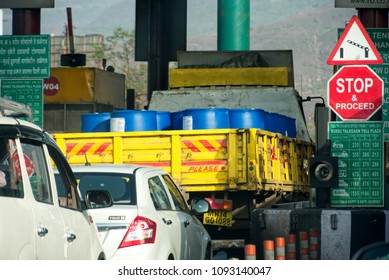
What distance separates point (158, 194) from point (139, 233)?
1084mm

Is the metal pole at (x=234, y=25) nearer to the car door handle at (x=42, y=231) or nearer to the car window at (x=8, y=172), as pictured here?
the car door handle at (x=42, y=231)

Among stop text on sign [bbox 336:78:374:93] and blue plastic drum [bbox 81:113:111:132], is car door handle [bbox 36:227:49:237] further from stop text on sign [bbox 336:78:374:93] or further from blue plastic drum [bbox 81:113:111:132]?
blue plastic drum [bbox 81:113:111:132]

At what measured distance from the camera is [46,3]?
24688 mm

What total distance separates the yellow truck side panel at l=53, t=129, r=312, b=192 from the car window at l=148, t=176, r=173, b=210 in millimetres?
5852

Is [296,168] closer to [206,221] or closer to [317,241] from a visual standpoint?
[206,221]

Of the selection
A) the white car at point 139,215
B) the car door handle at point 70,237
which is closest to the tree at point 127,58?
the white car at point 139,215

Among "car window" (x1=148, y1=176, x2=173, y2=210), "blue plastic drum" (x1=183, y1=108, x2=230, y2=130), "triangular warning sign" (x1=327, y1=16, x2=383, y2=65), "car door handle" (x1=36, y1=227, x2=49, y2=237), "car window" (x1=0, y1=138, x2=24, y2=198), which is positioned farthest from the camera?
"blue plastic drum" (x1=183, y1=108, x2=230, y2=130)

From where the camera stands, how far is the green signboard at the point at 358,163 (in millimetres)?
17141

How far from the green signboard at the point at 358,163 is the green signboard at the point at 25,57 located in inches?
322

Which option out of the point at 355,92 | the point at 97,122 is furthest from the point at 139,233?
the point at 97,122

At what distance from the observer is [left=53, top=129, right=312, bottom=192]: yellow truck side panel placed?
65.4 ft

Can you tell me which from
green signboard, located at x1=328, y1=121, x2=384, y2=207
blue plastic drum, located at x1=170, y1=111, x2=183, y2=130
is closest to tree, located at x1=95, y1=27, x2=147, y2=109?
blue plastic drum, located at x1=170, y1=111, x2=183, y2=130
